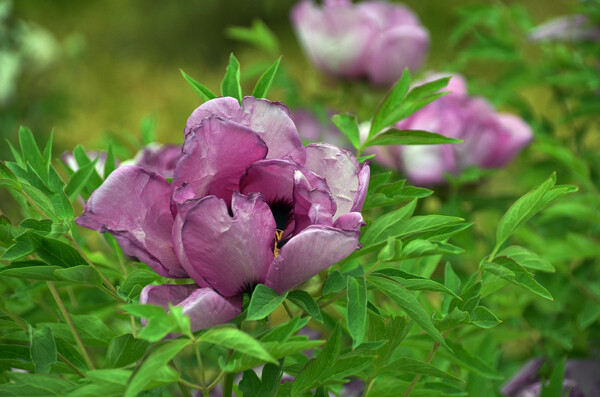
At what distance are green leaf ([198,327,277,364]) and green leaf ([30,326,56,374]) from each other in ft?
0.26

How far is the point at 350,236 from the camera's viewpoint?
30 cm

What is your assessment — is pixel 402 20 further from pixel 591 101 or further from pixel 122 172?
pixel 122 172

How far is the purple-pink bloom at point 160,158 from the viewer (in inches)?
19.1

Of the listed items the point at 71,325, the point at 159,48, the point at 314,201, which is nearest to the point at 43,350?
the point at 71,325

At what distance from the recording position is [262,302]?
0.99ft

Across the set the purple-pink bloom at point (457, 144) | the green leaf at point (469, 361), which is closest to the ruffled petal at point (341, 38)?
the purple-pink bloom at point (457, 144)

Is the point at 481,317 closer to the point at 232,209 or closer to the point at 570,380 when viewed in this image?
the point at 232,209

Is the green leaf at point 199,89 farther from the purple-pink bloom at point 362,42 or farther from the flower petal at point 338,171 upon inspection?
the purple-pink bloom at point 362,42

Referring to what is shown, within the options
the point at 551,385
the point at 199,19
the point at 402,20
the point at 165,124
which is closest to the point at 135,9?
the point at 199,19

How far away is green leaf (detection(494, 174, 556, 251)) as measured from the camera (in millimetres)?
369

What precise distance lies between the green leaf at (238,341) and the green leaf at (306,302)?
0.14 feet

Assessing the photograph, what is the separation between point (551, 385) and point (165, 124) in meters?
3.02

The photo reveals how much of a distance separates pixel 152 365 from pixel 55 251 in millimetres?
93

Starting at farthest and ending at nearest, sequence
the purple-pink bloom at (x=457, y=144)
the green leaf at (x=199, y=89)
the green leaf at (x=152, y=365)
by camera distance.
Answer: the purple-pink bloom at (x=457, y=144), the green leaf at (x=199, y=89), the green leaf at (x=152, y=365)
